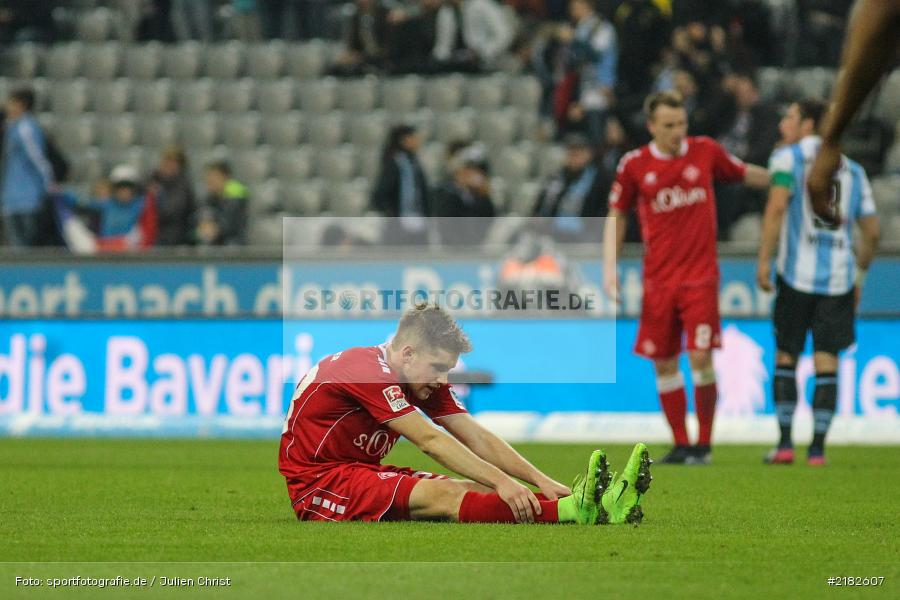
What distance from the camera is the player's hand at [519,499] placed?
636 cm

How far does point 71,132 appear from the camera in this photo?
19.4 metres

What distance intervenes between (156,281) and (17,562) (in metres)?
8.86

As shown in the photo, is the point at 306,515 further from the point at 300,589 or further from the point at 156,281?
the point at 156,281

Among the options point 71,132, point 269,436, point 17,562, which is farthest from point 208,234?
point 17,562

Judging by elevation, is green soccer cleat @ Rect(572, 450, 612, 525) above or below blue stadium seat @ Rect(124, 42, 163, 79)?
below

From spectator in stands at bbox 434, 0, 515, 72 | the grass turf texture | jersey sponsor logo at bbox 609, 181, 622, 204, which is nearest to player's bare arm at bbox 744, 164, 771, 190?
jersey sponsor logo at bbox 609, 181, 622, 204

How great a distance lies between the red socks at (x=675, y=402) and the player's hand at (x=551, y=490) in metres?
4.05

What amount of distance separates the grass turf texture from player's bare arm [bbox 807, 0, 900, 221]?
1.60 m

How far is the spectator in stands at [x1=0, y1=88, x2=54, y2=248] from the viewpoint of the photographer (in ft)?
54.8

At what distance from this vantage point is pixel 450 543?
6.01 meters

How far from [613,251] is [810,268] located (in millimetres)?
1295

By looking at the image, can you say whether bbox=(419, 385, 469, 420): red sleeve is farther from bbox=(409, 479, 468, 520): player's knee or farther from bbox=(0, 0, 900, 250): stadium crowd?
bbox=(0, 0, 900, 250): stadium crowd

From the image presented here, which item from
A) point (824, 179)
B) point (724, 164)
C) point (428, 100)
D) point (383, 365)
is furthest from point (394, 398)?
point (428, 100)

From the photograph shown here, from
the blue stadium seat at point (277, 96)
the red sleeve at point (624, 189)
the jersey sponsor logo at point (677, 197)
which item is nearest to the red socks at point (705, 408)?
the jersey sponsor logo at point (677, 197)
